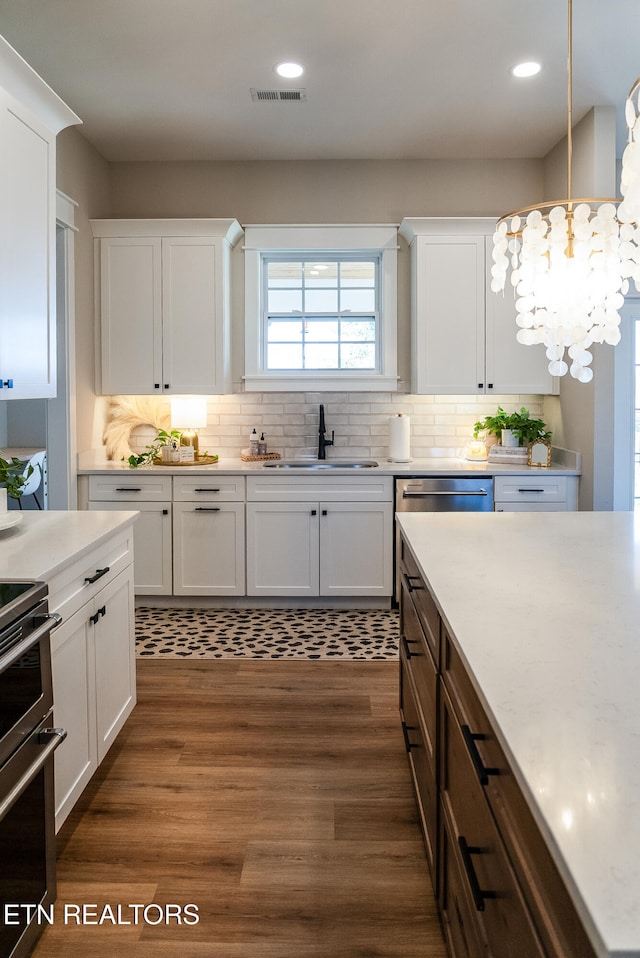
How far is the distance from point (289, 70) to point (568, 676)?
11.6 ft

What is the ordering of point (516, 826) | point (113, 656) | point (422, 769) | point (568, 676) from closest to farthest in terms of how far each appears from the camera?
point (516, 826), point (568, 676), point (422, 769), point (113, 656)

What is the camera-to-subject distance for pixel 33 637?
178cm

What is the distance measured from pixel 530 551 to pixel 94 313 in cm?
367

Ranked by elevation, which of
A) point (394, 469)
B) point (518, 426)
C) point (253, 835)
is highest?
point (518, 426)

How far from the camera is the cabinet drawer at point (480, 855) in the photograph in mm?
995

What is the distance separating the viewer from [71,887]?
2.05 metres

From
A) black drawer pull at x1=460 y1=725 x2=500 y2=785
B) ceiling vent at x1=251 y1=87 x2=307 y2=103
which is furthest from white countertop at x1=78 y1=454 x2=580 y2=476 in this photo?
black drawer pull at x1=460 y1=725 x2=500 y2=785

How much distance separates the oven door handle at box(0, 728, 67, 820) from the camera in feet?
5.31

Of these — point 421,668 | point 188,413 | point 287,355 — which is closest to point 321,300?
point 287,355

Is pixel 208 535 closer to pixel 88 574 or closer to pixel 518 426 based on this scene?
pixel 518 426

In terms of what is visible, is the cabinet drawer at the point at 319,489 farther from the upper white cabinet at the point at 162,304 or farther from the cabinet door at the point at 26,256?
the cabinet door at the point at 26,256

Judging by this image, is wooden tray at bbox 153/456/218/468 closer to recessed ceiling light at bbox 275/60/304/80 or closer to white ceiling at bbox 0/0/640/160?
white ceiling at bbox 0/0/640/160

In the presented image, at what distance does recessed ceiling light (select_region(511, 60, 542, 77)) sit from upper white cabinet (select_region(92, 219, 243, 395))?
1.94 meters

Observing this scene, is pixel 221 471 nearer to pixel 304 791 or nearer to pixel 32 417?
pixel 32 417
